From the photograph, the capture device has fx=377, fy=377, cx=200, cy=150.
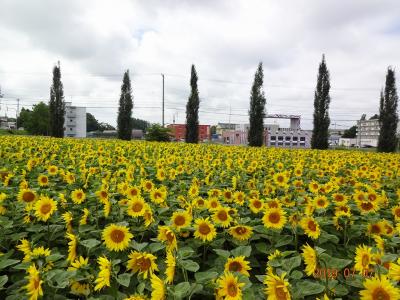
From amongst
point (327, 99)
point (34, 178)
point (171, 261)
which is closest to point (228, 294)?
point (171, 261)

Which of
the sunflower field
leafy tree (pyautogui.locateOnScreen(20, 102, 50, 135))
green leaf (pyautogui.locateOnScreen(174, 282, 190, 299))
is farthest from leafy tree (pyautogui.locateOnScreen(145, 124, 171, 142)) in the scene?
leafy tree (pyautogui.locateOnScreen(20, 102, 50, 135))

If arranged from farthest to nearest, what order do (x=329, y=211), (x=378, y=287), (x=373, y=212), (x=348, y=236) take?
1. (x=329, y=211)
2. (x=373, y=212)
3. (x=348, y=236)
4. (x=378, y=287)

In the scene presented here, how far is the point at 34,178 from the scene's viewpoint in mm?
4715

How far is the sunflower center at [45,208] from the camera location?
2.68 metres

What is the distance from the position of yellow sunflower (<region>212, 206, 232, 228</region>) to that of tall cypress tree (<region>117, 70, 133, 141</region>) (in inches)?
1191

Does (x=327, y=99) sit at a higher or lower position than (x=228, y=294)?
higher

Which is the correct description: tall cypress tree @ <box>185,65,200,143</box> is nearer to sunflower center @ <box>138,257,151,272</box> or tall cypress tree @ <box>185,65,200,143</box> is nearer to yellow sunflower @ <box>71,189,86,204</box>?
yellow sunflower @ <box>71,189,86,204</box>

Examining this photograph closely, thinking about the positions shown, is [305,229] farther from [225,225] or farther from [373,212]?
[373,212]

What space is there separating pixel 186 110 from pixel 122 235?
29.9 metres

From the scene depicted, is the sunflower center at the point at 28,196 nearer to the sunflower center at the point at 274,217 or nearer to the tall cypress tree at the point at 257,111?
the sunflower center at the point at 274,217

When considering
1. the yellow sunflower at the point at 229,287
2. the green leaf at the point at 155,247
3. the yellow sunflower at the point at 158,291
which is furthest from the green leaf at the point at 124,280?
the yellow sunflower at the point at 229,287

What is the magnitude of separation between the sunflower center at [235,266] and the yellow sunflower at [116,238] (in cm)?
65

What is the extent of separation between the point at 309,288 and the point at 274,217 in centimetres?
83

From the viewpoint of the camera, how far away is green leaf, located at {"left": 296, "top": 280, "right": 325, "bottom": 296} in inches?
71.2
